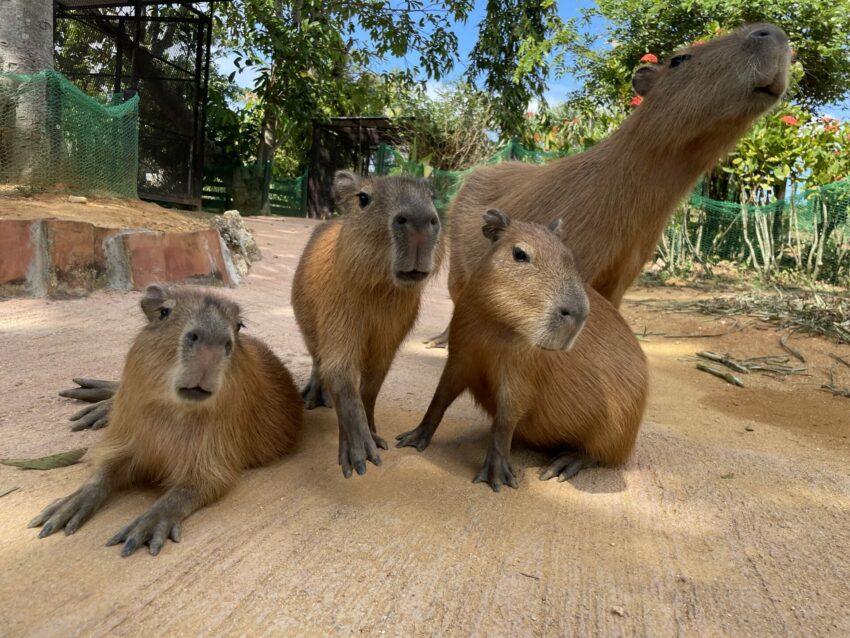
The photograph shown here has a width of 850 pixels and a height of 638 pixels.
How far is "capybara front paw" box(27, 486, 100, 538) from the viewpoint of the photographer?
1.68m

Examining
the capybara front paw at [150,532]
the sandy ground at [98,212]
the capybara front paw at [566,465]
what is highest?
the sandy ground at [98,212]

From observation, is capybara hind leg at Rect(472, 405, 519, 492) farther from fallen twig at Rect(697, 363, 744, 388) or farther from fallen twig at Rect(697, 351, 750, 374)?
fallen twig at Rect(697, 351, 750, 374)

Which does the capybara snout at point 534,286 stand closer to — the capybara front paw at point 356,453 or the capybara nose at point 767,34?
the capybara front paw at point 356,453

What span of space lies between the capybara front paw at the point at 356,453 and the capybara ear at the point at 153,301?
0.79m

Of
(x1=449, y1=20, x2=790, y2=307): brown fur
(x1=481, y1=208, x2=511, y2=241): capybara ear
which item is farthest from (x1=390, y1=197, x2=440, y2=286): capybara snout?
(x1=449, y1=20, x2=790, y2=307): brown fur

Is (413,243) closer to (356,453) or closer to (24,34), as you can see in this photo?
(356,453)

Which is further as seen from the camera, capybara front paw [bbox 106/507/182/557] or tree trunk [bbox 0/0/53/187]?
tree trunk [bbox 0/0/53/187]

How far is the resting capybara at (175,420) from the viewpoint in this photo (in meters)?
1.74

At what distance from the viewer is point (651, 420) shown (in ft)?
11.0

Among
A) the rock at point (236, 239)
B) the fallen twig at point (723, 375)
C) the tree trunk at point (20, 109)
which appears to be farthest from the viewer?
the rock at point (236, 239)

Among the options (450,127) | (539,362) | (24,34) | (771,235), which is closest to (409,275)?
(539,362)

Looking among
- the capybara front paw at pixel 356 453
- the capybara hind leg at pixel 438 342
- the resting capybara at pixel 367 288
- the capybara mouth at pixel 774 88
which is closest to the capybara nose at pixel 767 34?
the capybara mouth at pixel 774 88

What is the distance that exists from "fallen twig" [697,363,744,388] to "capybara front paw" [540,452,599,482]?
2.43 metres

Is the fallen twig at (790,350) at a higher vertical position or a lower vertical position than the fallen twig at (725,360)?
higher
